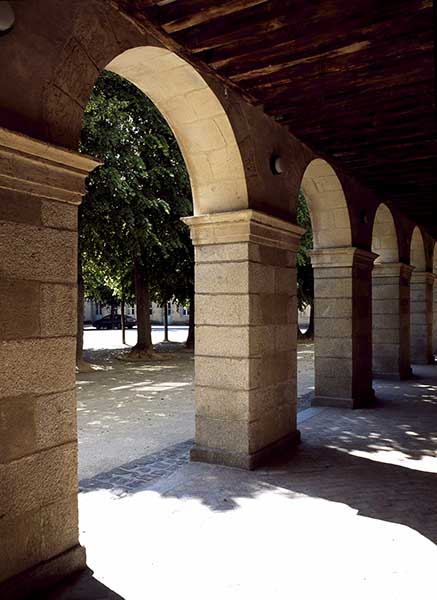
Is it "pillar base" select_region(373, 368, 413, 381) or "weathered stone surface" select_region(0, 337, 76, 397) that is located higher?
"weathered stone surface" select_region(0, 337, 76, 397)

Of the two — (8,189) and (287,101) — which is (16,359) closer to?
(8,189)

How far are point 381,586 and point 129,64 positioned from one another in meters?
4.20

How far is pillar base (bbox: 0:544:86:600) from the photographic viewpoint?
2.75 meters

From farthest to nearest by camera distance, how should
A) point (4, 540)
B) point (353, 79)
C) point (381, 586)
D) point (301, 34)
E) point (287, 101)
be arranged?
point (287, 101) → point (353, 79) → point (301, 34) → point (381, 586) → point (4, 540)

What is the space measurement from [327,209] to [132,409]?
453cm

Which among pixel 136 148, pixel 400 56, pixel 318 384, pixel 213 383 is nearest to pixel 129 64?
pixel 400 56

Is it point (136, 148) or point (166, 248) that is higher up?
point (136, 148)

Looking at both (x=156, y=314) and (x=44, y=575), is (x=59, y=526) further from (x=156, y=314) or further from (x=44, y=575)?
(x=156, y=314)

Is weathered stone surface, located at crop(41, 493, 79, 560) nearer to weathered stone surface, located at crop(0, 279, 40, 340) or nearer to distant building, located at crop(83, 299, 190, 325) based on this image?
weathered stone surface, located at crop(0, 279, 40, 340)

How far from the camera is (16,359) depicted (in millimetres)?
2844

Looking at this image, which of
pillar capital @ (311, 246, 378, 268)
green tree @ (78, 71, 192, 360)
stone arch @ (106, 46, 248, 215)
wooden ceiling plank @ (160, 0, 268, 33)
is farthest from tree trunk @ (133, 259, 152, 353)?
wooden ceiling plank @ (160, 0, 268, 33)

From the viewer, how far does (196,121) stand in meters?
4.89

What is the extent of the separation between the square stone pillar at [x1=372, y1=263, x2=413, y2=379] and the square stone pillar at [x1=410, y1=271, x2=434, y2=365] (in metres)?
2.67

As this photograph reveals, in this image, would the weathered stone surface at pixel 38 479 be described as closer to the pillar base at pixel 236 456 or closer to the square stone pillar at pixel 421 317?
the pillar base at pixel 236 456
